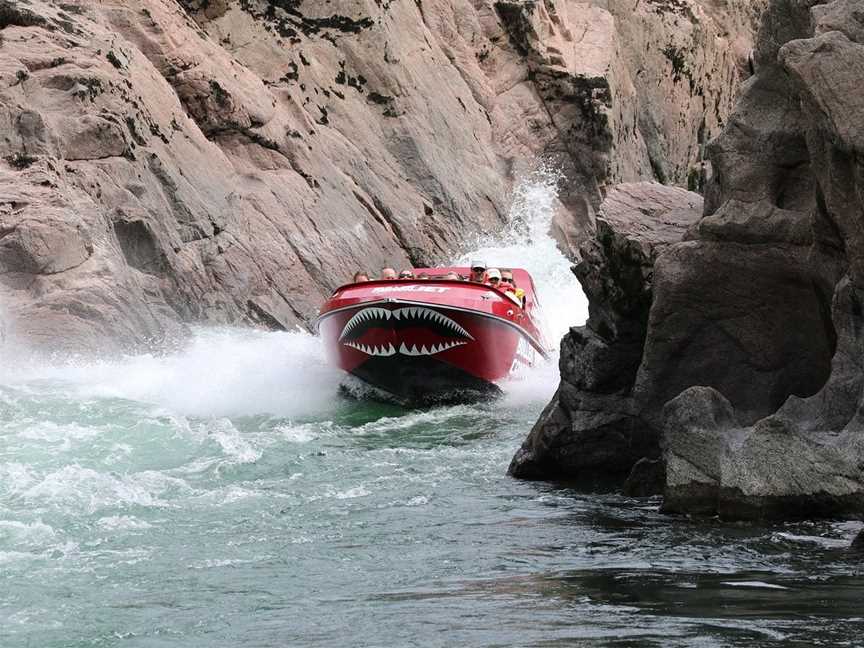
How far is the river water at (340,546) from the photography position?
21.4 ft

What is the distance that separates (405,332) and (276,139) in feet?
25.2

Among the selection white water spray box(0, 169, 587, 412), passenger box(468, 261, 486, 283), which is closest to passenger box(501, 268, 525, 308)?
passenger box(468, 261, 486, 283)

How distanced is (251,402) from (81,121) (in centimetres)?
492

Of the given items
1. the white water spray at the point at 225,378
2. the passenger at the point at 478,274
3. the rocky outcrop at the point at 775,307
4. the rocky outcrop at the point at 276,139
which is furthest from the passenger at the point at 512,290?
the rocky outcrop at the point at 775,307

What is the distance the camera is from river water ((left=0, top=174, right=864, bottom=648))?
257 inches

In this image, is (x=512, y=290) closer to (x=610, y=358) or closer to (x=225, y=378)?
(x=225, y=378)

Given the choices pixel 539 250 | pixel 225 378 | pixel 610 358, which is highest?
pixel 539 250

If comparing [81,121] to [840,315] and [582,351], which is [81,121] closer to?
[582,351]

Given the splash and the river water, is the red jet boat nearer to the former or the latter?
the river water

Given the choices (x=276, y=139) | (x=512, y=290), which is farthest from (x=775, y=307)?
(x=276, y=139)

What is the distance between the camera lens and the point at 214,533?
9.47 metres

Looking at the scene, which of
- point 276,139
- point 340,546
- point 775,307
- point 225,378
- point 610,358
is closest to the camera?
point 340,546

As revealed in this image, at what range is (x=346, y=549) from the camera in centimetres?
884

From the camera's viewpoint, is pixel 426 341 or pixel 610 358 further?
pixel 426 341
